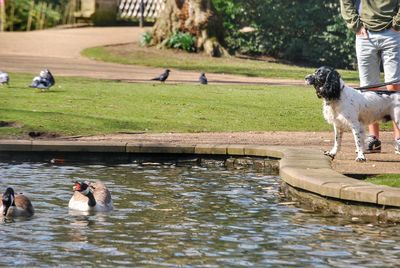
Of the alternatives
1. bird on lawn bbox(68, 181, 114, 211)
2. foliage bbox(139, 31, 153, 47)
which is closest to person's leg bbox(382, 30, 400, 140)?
bird on lawn bbox(68, 181, 114, 211)

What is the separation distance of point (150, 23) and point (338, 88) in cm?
3268

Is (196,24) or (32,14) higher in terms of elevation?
(32,14)

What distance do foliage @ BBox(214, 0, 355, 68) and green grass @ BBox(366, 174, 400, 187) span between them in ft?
79.2

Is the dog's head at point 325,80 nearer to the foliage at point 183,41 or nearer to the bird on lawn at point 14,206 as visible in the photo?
the bird on lawn at point 14,206

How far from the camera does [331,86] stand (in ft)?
43.9

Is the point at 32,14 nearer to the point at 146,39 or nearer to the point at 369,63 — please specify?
the point at 146,39

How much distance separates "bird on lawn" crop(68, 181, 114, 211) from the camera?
433 inches

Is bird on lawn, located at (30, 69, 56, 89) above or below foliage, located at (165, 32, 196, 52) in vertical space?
below

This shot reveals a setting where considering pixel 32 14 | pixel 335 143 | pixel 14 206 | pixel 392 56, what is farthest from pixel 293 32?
pixel 14 206

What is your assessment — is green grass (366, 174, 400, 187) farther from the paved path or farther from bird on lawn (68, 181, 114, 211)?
the paved path

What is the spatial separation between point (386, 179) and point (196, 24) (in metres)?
23.1

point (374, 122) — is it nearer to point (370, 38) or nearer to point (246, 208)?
point (370, 38)

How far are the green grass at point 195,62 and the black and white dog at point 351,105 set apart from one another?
14628mm

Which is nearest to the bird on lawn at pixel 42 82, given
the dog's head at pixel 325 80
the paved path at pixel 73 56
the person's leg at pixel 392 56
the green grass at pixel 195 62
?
the paved path at pixel 73 56
